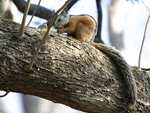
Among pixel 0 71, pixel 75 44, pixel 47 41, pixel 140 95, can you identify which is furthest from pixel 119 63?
pixel 0 71

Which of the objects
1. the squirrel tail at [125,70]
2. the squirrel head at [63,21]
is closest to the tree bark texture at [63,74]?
the squirrel tail at [125,70]

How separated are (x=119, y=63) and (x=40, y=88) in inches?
62.6

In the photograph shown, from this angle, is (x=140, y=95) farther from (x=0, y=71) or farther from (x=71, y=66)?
(x=0, y=71)

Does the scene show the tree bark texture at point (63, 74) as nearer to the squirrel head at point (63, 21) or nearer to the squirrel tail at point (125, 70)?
the squirrel tail at point (125, 70)

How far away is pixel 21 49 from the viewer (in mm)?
2635

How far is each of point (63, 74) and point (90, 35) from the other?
209cm

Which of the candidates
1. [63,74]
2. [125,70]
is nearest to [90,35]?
[125,70]

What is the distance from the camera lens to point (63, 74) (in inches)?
110

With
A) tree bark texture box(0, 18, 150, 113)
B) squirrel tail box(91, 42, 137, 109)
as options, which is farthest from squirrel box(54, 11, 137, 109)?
tree bark texture box(0, 18, 150, 113)

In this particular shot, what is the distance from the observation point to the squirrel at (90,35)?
326 centimetres

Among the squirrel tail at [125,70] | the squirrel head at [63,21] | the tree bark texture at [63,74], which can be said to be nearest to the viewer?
the tree bark texture at [63,74]

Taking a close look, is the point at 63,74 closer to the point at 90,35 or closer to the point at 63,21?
the point at 90,35

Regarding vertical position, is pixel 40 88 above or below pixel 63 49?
below

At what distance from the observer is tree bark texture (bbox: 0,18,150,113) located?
2561mm
